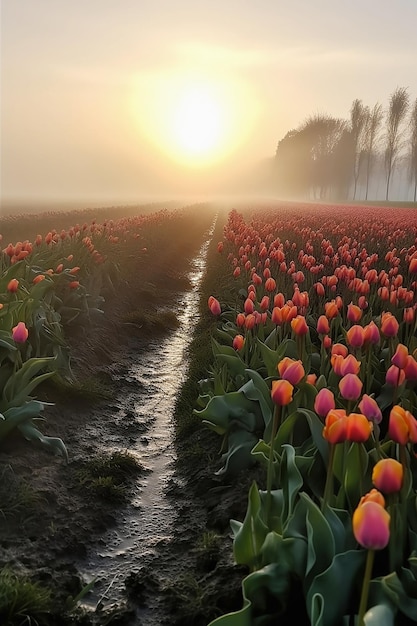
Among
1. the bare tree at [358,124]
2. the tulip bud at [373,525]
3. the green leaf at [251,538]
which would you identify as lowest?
the green leaf at [251,538]

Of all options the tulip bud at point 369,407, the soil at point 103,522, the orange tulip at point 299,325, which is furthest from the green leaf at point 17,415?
the tulip bud at point 369,407

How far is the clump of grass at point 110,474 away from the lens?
3.92m

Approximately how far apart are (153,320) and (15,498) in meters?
5.23

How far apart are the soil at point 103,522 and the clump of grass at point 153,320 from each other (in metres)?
2.66

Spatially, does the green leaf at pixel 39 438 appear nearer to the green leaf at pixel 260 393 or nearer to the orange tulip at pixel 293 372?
the green leaf at pixel 260 393

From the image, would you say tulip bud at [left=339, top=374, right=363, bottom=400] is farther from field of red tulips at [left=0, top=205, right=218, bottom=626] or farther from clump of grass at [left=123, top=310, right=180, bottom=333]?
clump of grass at [left=123, top=310, right=180, bottom=333]

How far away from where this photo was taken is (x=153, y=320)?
8586mm

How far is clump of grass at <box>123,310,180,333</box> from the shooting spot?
837 centimetres

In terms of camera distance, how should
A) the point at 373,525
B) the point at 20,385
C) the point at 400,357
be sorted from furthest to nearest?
the point at 20,385
the point at 400,357
the point at 373,525

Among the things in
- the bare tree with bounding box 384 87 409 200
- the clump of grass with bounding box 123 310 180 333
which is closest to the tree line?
the bare tree with bounding box 384 87 409 200

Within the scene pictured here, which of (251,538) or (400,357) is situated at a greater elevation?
(400,357)

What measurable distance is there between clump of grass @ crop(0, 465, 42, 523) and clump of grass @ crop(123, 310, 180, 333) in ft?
15.4

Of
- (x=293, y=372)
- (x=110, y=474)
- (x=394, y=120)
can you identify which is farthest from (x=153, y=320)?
(x=394, y=120)

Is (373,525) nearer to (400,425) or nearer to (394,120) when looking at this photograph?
(400,425)
